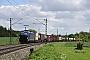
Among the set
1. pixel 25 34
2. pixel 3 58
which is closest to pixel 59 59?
pixel 3 58

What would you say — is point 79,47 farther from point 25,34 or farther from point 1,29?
point 1,29

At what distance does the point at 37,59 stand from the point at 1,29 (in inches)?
3980

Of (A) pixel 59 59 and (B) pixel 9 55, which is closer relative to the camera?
(B) pixel 9 55

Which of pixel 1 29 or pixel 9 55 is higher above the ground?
pixel 1 29

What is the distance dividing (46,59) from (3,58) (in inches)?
464

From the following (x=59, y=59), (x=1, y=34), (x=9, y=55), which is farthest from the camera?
(x=1, y=34)

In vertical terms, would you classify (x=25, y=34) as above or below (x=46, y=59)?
above

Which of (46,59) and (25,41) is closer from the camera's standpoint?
(46,59)

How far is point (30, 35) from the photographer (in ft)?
259

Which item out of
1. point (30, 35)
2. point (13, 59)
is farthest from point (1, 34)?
point (13, 59)

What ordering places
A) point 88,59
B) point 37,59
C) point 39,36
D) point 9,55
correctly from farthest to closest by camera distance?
point 39,36 < point 88,59 < point 37,59 < point 9,55

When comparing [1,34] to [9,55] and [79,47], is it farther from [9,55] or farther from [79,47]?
[9,55]

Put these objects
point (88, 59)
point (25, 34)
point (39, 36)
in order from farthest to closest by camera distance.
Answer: point (39, 36), point (25, 34), point (88, 59)

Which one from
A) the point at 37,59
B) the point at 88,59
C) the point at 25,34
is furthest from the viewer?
the point at 25,34
